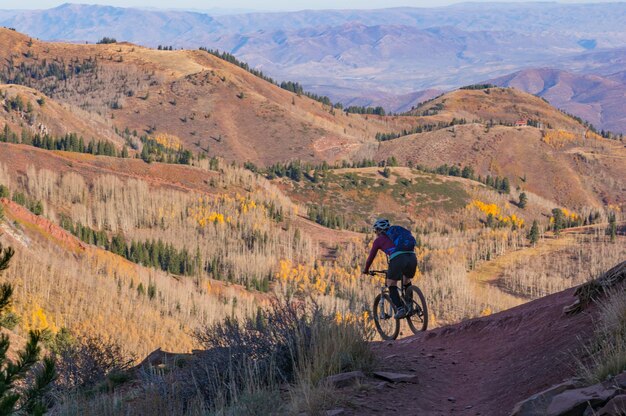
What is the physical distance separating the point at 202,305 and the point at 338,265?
49404mm

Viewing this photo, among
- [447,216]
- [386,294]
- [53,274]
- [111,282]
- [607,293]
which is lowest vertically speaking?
[447,216]

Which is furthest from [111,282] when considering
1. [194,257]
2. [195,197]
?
[195,197]

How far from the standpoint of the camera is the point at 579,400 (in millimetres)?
8766

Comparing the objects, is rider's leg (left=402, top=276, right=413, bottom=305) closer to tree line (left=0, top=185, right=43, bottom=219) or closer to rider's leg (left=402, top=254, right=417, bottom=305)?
rider's leg (left=402, top=254, right=417, bottom=305)

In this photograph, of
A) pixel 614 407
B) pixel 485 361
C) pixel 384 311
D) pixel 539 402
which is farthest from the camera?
pixel 384 311

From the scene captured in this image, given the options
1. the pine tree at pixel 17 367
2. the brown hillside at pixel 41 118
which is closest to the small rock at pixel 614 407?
the pine tree at pixel 17 367

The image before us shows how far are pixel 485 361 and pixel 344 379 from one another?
359cm

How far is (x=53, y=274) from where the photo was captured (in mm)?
51312

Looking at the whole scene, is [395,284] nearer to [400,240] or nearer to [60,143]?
[400,240]

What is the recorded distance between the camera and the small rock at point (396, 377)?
38.4 ft

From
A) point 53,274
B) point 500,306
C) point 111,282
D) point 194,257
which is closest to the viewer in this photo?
point 53,274

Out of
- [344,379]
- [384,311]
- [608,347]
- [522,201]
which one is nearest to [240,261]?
[522,201]

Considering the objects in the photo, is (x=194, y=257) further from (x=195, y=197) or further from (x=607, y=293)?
(x=607, y=293)

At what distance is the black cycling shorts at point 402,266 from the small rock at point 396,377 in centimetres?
491
